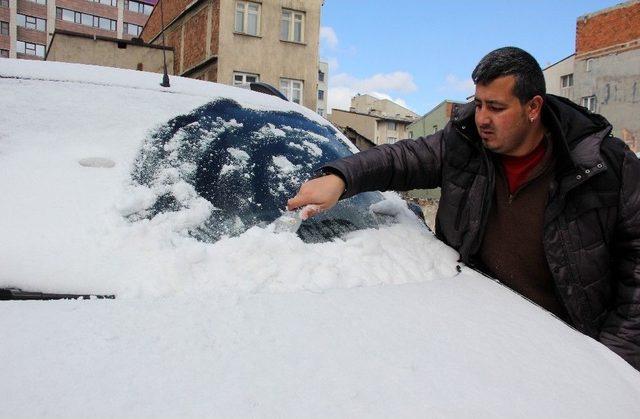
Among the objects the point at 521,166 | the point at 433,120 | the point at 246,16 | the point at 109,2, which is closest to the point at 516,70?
the point at 521,166

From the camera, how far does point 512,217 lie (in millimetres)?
1820

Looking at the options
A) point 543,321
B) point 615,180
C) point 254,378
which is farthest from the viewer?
point 615,180

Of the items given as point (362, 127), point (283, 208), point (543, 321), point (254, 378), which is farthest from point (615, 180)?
point (362, 127)

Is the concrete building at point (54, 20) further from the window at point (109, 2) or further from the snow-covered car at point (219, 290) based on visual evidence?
the snow-covered car at point (219, 290)

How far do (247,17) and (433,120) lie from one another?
64.7 feet

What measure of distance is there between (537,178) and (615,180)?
0.25 m

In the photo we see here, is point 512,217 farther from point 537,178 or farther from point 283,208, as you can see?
point 283,208

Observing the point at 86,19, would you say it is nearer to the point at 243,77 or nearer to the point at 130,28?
the point at 130,28

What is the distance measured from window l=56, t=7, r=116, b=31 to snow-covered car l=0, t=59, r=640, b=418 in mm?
51682

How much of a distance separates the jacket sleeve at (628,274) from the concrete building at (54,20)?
47.4 meters

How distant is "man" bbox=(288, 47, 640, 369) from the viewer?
169cm

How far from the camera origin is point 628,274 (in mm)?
1737

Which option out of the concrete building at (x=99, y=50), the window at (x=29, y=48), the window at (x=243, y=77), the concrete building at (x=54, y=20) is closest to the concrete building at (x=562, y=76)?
the window at (x=243, y=77)

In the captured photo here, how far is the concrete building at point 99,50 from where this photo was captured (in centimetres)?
1528
